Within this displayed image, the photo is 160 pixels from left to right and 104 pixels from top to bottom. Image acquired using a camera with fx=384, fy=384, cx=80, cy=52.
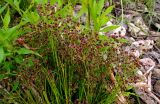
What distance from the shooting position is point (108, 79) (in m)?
1.84

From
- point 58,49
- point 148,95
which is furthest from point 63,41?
point 148,95

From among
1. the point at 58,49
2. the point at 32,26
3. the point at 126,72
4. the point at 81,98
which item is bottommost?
the point at 81,98

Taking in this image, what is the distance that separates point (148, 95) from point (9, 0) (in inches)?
34.9

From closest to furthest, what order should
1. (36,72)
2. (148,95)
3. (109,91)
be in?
(36,72) → (109,91) → (148,95)

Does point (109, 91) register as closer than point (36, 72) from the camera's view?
No

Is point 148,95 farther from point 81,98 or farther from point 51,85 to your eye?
point 51,85

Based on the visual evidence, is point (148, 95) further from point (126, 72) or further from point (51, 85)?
point (51, 85)

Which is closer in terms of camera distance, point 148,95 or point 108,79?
point 108,79

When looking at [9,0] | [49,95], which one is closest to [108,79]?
[49,95]

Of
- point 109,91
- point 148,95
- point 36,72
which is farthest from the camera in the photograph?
point 148,95

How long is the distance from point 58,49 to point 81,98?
0.82 feet

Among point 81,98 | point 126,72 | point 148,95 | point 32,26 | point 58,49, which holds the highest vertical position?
point 32,26

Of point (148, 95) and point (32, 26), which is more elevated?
point (32, 26)

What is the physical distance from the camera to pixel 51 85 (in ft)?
5.47
